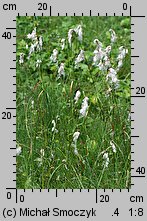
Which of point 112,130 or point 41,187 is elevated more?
point 112,130

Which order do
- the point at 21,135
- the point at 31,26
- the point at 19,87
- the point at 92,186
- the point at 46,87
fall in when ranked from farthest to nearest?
the point at 31,26
the point at 19,87
the point at 46,87
the point at 21,135
the point at 92,186

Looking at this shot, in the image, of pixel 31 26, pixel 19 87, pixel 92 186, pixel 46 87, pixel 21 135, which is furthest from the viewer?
pixel 31 26

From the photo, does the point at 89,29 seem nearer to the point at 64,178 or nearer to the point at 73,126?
the point at 73,126

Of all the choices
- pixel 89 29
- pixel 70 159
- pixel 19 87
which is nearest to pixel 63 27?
pixel 89 29

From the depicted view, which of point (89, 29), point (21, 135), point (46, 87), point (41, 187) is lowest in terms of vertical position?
point (41, 187)

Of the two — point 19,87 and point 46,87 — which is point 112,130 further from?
point 19,87

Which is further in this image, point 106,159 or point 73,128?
point 73,128

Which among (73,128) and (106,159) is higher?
(73,128)

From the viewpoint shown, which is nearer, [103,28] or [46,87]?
[46,87]

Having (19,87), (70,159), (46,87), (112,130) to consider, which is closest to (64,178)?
(70,159)
